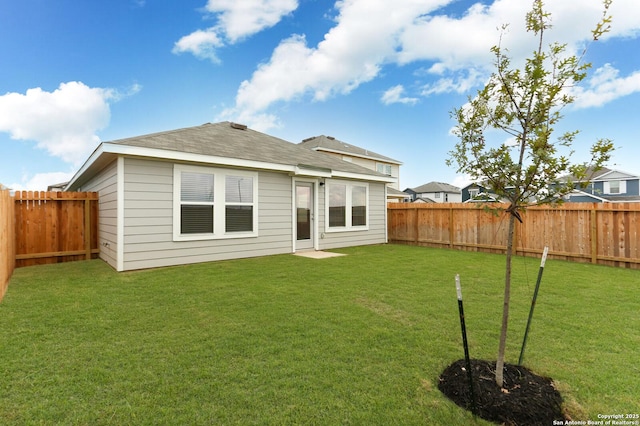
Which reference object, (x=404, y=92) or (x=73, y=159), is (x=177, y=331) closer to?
(x=73, y=159)

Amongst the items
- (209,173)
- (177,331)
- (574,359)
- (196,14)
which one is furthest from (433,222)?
(196,14)

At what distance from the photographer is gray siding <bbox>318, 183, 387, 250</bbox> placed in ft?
31.4

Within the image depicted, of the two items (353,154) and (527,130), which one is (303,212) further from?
(353,154)

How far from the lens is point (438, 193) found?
46.7m

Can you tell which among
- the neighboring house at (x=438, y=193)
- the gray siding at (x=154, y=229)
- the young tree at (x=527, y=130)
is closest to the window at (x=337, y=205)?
the gray siding at (x=154, y=229)

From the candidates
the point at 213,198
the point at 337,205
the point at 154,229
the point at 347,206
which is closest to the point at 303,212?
the point at 337,205

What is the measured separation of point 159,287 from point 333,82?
1321cm

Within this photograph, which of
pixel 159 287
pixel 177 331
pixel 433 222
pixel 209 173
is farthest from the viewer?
pixel 433 222

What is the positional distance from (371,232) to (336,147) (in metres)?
12.4

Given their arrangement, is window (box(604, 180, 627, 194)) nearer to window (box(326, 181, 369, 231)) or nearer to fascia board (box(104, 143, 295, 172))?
window (box(326, 181, 369, 231))

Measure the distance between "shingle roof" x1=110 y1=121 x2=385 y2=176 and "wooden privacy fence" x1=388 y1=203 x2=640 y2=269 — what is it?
105 inches

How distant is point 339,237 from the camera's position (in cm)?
995

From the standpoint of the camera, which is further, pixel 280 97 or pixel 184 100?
pixel 280 97

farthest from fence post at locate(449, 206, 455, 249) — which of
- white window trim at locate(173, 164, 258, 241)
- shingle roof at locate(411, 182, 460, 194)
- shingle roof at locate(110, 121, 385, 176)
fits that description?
shingle roof at locate(411, 182, 460, 194)
